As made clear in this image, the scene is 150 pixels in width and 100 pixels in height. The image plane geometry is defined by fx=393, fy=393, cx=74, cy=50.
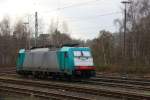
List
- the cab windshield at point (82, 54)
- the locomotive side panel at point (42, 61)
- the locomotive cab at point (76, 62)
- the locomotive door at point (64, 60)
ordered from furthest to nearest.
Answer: the locomotive side panel at point (42, 61), the cab windshield at point (82, 54), the locomotive door at point (64, 60), the locomotive cab at point (76, 62)

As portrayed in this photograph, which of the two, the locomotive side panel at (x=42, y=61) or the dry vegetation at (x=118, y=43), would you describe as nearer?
the locomotive side panel at (x=42, y=61)

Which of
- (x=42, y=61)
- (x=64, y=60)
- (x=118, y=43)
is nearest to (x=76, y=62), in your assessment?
(x=64, y=60)

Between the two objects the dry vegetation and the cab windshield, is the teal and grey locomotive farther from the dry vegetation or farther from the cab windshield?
the dry vegetation

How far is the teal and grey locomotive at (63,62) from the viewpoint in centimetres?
2923

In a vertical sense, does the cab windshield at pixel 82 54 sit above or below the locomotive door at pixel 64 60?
above

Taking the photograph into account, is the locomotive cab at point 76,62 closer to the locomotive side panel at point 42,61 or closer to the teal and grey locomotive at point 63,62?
the teal and grey locomotive at point 63,62

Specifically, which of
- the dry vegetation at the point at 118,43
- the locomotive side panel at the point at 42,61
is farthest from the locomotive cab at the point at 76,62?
the dry vegetation at the point at 118,43

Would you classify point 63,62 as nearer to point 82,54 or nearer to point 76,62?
point 76,62

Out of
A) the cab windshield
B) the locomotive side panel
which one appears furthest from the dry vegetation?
the cab windshield

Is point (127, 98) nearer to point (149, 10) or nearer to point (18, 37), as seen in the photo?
point (149, 10)

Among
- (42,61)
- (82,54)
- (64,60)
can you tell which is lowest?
(42,61)

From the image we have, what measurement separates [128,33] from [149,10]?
5.22 meters

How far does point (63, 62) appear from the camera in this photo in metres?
29.7

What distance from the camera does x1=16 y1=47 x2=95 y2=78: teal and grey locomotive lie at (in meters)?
29.2
